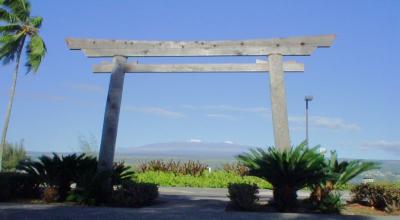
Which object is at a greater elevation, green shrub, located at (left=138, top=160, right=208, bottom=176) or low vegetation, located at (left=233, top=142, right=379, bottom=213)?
green shrub, located at (left=138, top=160, right=208, bottom=176)

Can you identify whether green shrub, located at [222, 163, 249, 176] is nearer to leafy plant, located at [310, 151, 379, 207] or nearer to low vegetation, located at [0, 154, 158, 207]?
low vegetation, located at [0, 154, 158, 207]

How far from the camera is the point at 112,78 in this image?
14.2m

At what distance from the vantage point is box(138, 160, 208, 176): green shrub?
82.8 ft

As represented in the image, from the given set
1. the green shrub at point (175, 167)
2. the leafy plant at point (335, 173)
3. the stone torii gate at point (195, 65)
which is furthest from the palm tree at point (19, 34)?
the leafy plant at point (335, 173)

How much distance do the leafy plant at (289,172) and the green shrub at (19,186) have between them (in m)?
5.72

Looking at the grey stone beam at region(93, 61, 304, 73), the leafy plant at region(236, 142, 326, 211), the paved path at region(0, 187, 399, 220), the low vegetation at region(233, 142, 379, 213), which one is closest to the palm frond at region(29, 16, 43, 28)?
the grey stone beam at region(93, 61, 304, 73)

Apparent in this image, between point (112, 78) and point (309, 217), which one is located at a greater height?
point (112, 78)

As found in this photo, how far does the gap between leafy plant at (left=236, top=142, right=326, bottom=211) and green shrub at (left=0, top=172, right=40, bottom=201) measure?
572 centimetres

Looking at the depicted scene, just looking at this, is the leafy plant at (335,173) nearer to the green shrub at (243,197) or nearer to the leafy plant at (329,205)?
the leafy plant at (329,205)

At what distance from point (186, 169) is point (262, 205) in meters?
13.2

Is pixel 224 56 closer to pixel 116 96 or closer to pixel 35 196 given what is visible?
pixel 116 96

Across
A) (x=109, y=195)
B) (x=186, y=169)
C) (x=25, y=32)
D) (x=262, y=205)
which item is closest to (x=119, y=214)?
(x=109, y=195)

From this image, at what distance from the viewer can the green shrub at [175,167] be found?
82.8ft

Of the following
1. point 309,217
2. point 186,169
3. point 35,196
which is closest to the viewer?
point 309,217
